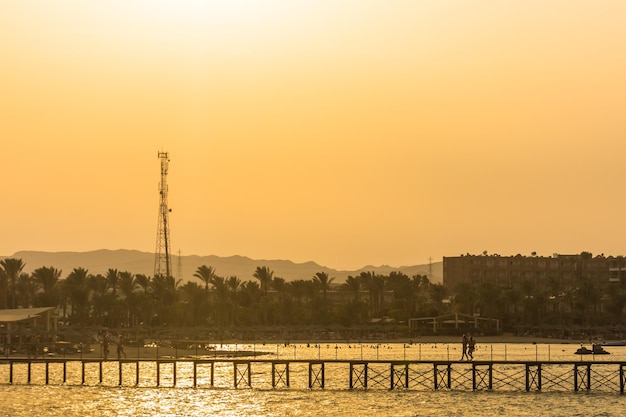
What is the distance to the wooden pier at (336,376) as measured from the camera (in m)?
101

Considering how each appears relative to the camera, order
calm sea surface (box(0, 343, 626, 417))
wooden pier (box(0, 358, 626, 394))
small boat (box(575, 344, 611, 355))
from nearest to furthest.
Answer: calm sea surface (box(0, 343, 626, 417)) → wooden pier (box(0, 358, 626, 394)) → small boat (box(575, 344, 611, 355))

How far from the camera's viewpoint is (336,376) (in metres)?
127

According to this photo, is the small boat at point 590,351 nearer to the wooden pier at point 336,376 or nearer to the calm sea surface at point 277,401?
the wooden pier at point 336,376

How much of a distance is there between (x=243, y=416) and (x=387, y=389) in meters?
19.7

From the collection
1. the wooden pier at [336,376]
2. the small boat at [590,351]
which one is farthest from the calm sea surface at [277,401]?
the small boat at [590,351]

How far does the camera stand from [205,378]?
125312 millimetres

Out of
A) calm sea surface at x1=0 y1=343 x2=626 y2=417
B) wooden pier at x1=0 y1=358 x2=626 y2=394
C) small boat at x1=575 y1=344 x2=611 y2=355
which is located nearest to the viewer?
calm sea surface at x1=0 y1=343 x2=626 y2=417

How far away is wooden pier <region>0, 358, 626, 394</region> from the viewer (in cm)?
10078

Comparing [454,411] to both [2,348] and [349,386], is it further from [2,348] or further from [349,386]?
[2,348]

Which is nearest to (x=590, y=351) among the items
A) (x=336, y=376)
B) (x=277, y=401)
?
(x=336, y=376)

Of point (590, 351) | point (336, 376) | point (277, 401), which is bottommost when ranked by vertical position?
point (277, 401)

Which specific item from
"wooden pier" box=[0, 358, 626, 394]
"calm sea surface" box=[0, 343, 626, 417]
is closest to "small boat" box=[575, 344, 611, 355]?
"wooden pier" box=[0, 358, 626, 394]

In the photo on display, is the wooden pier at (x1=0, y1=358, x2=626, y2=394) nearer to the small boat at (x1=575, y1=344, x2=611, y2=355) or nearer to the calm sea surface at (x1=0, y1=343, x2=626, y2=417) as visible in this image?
the calm sea surface at (x1=0, y1=343, x2=626, y2=417)

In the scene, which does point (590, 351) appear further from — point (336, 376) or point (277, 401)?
point (277, 401)
